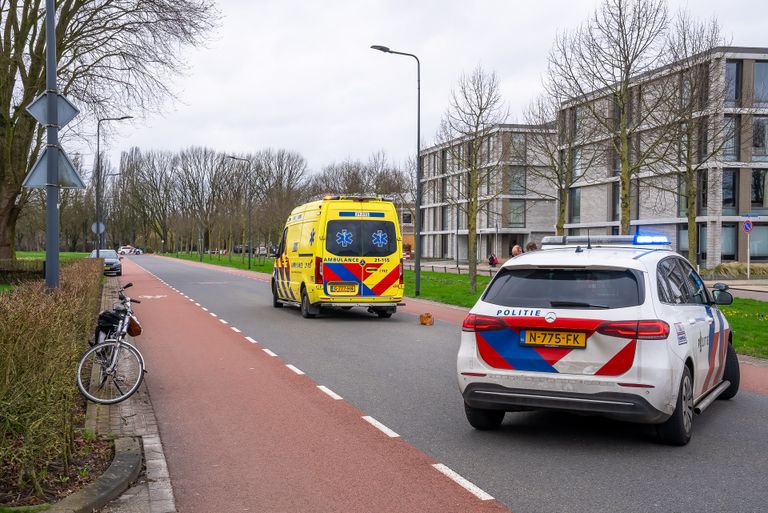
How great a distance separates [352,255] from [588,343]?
10511 millimetres

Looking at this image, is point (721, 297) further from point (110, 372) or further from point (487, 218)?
point (487, 218)

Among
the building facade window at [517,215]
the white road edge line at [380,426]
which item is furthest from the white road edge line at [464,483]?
the building facade window at [517,215]

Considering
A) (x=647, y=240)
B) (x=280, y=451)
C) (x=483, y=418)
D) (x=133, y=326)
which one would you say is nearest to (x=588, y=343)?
(x=483, y=418)

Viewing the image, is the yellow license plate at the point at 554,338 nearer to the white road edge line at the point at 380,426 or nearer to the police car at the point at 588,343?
the police car at the point at 588,343

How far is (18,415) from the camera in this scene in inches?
174

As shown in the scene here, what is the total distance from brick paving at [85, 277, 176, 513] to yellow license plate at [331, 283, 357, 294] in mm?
7271

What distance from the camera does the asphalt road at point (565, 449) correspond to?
4.73 meters

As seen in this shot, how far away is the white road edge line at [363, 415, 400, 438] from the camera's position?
640 cm

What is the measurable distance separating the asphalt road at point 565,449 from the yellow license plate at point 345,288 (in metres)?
5.18

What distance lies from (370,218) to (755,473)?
11.5m

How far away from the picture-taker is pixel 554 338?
227 inches

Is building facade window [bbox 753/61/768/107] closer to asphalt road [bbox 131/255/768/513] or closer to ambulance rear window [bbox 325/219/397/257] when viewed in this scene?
ambulance rear window [bbox 325/219/397/257]

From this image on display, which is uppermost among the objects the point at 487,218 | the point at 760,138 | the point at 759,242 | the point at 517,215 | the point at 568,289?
the point at 760,138

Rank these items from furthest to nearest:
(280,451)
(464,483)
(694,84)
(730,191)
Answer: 1. (730,191)
2. (694,84)
3. (280,451)
4. (464,483)
